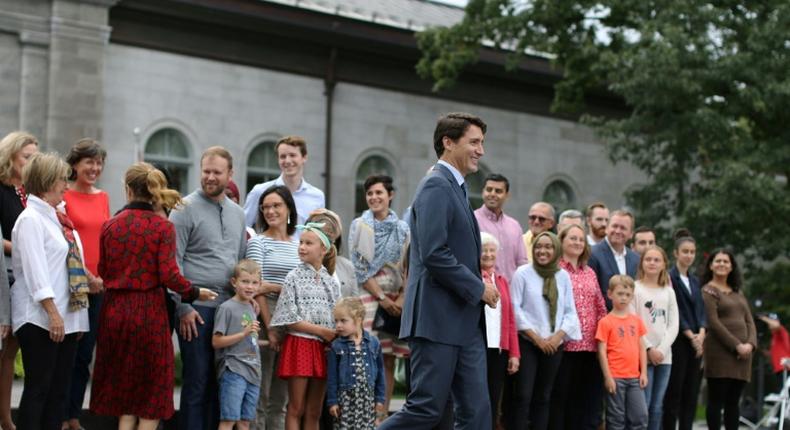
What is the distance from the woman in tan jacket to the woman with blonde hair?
774 cm

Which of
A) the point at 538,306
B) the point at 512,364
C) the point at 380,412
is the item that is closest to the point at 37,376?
the point at 380,412

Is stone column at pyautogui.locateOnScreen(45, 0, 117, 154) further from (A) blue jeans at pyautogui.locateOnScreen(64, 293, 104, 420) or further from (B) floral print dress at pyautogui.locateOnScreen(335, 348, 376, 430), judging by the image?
(B) floral print dress at pyautogui.locateOnScreen(335, 348, 376, 430)

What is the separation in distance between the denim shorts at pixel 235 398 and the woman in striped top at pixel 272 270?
1.63 ft

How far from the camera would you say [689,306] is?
13.1 m

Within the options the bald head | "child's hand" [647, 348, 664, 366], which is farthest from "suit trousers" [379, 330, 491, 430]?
"child's hand" [647, 348, 664, 366]

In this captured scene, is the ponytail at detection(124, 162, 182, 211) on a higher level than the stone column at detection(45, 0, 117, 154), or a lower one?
lower

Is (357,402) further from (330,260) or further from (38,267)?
(38,267)

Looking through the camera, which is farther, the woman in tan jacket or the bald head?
the woman in tan jacket

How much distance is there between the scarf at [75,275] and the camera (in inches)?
345

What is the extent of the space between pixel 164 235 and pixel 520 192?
73.5 feet

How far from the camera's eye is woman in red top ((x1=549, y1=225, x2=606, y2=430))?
11.8m

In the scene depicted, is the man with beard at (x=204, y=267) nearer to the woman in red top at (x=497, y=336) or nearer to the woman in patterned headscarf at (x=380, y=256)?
the woman in patterned headscarf at (x=380, y=256)

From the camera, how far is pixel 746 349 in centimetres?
1345

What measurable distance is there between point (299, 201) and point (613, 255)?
3569 millimetres
